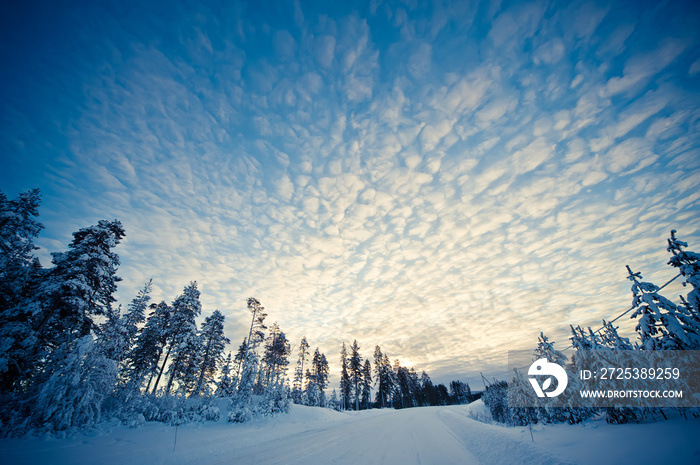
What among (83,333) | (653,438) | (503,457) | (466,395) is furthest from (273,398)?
(466,395)

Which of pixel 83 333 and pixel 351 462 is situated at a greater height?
pixel 83 333

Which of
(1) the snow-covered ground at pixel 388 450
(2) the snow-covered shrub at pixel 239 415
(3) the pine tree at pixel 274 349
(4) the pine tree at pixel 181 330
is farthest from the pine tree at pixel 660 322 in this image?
(3) the pine tree at pixel 274 349

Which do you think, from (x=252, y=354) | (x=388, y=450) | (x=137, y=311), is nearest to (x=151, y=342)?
(x=137, y=311)

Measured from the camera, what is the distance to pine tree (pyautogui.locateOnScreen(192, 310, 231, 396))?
3303 cm

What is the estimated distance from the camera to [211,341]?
34.1 m

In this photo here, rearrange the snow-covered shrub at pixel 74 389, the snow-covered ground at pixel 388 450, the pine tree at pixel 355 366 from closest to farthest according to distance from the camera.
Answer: the snow-covered ground at pixel 388 450 < the snow-covered shrub at pixel 74 389 < the pine tree at pixel 355 366

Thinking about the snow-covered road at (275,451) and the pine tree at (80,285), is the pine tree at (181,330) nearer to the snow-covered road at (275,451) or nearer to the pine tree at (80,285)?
the pine tree at (80,285)

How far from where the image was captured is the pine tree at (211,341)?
33.0 metres

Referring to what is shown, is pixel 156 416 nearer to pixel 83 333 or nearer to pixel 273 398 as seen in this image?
pixel 83 333

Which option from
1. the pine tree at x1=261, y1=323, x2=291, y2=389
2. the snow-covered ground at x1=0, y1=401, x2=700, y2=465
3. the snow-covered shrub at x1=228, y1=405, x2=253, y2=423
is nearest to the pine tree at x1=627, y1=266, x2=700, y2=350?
the snow-covered ground at x1=0, y1=401, x2=700, y2=465

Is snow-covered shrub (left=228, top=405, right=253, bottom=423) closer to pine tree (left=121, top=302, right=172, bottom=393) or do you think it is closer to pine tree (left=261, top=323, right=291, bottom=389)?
pine tree (left=121, top=302, right=172, bottom=393)

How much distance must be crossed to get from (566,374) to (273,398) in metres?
26.8

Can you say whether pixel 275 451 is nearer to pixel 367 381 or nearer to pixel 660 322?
pixel 660 322

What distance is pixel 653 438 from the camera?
25.8ft
